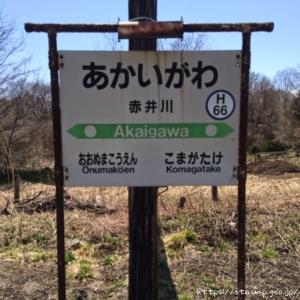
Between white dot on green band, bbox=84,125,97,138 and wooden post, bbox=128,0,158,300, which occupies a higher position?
white dot on green band, bbox=84,125,97,138

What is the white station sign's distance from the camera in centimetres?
310

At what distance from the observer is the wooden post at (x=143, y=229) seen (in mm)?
3443

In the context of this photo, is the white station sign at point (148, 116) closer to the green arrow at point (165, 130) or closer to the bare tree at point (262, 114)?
the green arrow at point (165, 130)

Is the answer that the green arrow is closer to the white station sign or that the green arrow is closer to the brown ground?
the white station sign

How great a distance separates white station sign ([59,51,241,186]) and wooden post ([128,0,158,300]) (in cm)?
34

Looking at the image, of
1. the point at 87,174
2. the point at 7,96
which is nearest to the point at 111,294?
the point at 87,174

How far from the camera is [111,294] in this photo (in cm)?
418

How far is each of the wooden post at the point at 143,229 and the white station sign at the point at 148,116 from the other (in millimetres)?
336

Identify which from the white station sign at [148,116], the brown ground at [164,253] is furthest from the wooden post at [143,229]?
the brown ground at [164,253]

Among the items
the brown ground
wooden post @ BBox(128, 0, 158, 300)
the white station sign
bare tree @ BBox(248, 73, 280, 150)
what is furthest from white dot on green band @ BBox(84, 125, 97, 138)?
bare tree @ BBox(248, 73, 280, 150)

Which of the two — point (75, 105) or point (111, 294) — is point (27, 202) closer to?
point (111, 294)

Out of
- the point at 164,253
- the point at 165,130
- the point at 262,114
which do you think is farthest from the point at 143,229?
the point at 262,114

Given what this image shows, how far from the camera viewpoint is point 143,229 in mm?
3459

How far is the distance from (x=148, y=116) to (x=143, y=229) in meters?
0.85
